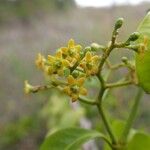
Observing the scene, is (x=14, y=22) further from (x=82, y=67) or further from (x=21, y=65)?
(x=82, y=67)

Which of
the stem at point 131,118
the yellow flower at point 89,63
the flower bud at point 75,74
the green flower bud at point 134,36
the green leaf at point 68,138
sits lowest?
the green leaf at point 68,138

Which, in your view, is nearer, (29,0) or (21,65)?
(21,65)

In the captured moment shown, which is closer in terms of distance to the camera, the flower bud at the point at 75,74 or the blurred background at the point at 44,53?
the flower bud at the point at 75,74

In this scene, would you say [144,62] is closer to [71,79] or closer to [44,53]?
[71,79]

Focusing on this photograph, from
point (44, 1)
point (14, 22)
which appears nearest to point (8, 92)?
point (14, 22)

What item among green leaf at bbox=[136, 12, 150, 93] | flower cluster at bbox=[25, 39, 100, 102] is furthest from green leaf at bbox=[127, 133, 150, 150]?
flower cluster at bbox=[25, 39, 100, 102]

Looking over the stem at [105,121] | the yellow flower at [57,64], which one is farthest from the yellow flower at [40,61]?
the stem at [105,121]

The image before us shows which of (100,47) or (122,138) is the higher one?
(100,47)

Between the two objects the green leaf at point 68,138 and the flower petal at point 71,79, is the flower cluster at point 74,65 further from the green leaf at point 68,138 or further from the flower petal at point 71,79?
the green leaf at point 68,138
